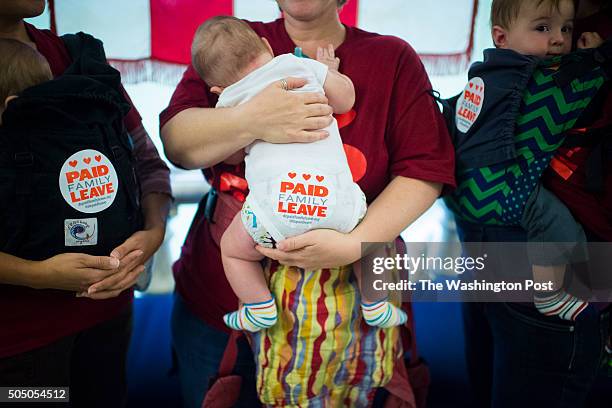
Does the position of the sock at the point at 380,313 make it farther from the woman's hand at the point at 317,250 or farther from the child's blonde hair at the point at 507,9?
the child's blonde hair at the point at 507,9

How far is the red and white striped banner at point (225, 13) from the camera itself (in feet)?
5.00

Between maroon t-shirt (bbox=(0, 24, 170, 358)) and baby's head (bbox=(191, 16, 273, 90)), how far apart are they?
12.4 inches

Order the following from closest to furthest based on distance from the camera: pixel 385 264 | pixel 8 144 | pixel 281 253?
pixel 8 144, pixel 281 253, pixel 385 264

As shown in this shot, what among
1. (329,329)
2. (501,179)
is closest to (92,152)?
(329,329)

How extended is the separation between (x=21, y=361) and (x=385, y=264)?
2.56ft

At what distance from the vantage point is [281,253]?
3.53ft

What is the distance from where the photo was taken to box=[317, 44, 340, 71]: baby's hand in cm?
114

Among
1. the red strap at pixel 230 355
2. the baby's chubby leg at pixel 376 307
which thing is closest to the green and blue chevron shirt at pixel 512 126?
the baby's chubby leg at pixel 376 307

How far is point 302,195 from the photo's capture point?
1.04m

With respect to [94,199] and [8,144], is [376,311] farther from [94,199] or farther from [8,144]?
[8,144]

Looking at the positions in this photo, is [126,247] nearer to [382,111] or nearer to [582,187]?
[382,111]

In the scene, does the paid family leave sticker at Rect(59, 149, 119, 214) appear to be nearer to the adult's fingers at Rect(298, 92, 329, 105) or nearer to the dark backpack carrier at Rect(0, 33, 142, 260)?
the dark backpack carrier at Rect(0, 33, 142, 260)

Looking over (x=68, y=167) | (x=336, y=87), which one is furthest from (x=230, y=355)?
(x=336, y=87)

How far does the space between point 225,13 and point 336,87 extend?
26.1 inches
